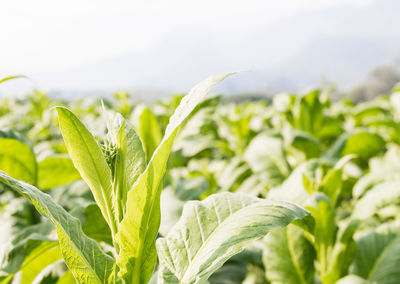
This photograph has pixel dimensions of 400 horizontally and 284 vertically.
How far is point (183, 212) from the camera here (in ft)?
2.73

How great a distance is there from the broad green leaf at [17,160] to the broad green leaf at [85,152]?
70 centimetres

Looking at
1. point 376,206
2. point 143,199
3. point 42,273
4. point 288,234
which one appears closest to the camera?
point 143,199

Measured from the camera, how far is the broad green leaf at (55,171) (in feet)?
5.19

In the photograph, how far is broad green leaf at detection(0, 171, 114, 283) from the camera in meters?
0.65

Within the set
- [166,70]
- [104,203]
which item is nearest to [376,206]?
[104,203]

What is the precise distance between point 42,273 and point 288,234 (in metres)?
0.81

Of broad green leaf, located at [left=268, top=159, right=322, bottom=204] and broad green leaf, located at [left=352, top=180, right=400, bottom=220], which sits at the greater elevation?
broad green leaf, located at [left=268, top=159, right=322, bottom=204]

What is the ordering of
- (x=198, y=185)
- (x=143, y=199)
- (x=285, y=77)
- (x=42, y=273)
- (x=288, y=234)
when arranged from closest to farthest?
1. (x=143, y=199)
2. (x=42, y=273)
3. (x=288, y=234)
4. (x=198, y=185)
5. (x=285, y=77)

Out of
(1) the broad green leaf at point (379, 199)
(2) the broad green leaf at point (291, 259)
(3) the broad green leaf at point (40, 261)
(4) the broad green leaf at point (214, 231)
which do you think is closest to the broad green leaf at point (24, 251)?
(3) the broad green leaf at point (40, 261)

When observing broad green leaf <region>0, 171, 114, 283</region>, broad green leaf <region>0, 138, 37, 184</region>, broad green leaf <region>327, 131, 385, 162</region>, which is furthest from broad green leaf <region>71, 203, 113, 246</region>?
broad green leaf <region>327, 131, 385, 162</region>

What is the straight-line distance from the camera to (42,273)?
1.10 metres

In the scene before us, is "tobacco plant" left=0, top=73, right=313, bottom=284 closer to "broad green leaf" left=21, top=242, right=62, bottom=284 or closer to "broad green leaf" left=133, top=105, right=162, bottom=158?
"broad green leaf" left=21, top=242, right=62, bottom=284

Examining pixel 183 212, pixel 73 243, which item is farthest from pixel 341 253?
pixel 73 243

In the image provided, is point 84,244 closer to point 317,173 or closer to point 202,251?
point 202,251
